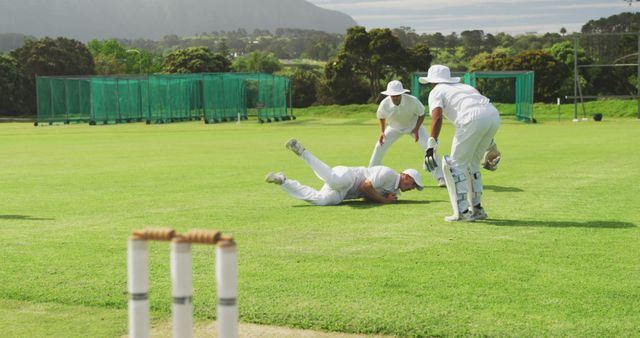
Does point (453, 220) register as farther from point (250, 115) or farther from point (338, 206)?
point (250, 115)

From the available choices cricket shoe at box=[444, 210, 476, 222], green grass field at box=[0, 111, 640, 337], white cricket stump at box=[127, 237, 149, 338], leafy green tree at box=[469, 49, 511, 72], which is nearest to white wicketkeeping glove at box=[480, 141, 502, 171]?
green grass field at box=[0, 111, 640, 337]

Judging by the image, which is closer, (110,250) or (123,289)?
(123,289)

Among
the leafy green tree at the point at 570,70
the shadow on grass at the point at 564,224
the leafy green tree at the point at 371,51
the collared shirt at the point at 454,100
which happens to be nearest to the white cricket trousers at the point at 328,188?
the collared shirt at the point at 454,100

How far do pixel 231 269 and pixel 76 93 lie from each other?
70.4 m

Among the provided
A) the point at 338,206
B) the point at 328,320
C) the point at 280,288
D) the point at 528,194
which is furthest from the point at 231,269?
the point at 528,194

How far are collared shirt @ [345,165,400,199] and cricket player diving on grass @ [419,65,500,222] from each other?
1.80m

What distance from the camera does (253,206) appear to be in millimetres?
15047

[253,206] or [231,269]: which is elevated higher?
[231,269]

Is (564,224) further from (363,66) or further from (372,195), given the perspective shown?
(363,66)

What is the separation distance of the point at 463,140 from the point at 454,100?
562 millimetres

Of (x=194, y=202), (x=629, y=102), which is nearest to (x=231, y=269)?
(x=194, y=202)

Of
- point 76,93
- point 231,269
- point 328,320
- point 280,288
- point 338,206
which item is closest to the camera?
point 231,269

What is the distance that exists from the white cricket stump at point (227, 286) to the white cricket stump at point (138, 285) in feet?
1.42

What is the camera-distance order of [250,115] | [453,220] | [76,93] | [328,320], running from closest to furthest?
[328,320] → [453,220] → [76,93] → [250,115]
